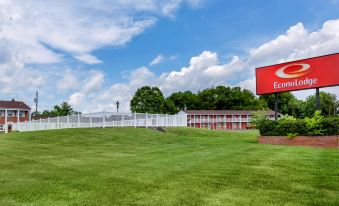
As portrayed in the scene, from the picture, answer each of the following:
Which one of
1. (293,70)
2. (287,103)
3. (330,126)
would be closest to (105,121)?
(293,70)

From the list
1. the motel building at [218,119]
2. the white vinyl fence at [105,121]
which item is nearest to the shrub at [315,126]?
the white vinyl fence at [105,121]

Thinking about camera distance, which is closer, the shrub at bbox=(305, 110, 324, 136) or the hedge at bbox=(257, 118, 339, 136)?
the hedge at bbox=(257, 118, 339, 136)

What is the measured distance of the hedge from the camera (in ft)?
64.1

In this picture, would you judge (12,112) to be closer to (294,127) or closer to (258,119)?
(258,119)

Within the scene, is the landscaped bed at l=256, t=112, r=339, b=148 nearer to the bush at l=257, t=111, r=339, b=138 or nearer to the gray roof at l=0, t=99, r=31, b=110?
the bush at l=257, t=111, r=339, b=138

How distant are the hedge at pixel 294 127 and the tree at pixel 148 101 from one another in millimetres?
61632

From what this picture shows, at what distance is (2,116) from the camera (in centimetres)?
6288

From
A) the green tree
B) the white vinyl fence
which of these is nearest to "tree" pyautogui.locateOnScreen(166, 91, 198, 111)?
the green tree

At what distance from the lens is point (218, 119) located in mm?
87250

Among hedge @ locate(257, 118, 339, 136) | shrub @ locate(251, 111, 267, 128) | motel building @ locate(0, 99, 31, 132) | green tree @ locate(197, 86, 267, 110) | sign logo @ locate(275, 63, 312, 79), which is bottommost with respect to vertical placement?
hedge @ locate(257, 118, 339, 136)

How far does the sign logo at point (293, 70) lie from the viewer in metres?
23.5

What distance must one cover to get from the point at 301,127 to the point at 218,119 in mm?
66938

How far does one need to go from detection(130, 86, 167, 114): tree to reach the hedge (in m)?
61.6

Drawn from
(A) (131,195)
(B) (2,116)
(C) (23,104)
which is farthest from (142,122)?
(C) (23,104)
